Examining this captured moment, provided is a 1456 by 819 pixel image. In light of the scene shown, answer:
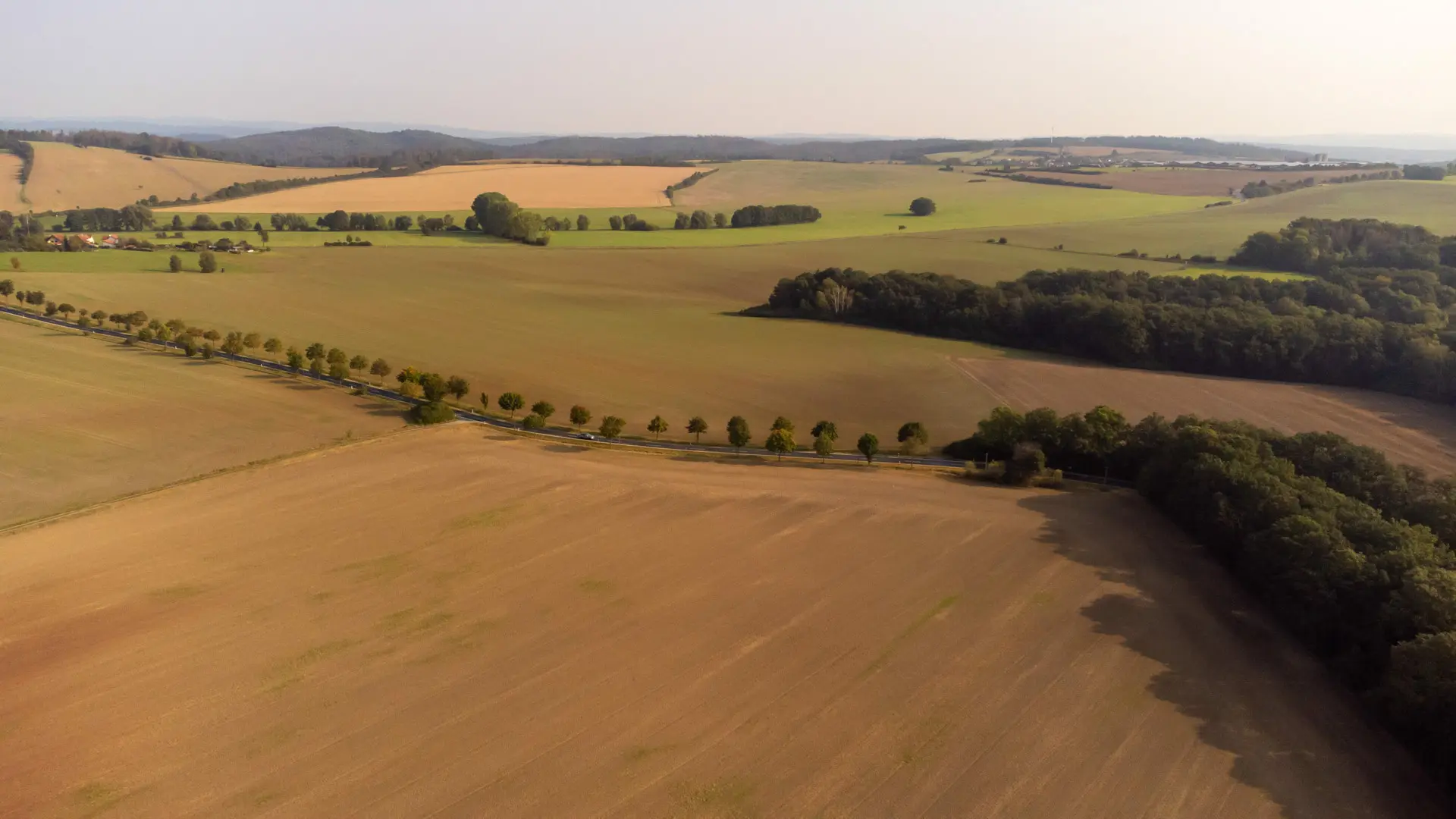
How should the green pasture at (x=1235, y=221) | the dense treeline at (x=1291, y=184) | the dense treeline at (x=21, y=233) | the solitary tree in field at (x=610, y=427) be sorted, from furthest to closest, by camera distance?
the dense treeline at (x=1291, y=184), the green pasture at (x=1235, y=221), the dense treeline at (x=21, y=233), the solitary tree in field at (x=610, y=427)

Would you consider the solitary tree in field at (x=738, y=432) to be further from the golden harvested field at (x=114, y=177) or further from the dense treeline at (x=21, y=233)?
the golden harvested field at (x=114, y=177)

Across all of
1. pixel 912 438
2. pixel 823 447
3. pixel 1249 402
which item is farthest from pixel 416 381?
pixel 1249 402

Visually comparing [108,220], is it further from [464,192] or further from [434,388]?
[434,388]

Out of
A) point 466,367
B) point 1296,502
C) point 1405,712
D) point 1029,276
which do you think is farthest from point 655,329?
point 1405,712

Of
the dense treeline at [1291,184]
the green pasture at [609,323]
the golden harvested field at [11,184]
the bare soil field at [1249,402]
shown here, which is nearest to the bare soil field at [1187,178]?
the dense treeline at [1291,184]

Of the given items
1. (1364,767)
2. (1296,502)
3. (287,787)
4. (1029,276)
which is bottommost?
(1364,767)

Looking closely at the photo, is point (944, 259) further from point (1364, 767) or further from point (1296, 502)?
point (1364, 767)
